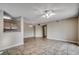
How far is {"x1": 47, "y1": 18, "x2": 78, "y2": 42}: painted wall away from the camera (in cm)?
239

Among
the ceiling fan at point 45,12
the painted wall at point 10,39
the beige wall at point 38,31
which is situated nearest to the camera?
the painted wall at point 10,39

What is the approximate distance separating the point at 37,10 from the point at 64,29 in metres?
0.98

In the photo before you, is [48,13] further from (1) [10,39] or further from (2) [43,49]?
(1) [10,39]

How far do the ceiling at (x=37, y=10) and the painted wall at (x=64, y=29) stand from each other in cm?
17

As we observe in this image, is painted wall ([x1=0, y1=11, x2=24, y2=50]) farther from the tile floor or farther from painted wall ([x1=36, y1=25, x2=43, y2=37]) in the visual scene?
painted wall ([x1=36, y1=25, x2=43, y2=37])

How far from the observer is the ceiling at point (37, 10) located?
219 cm

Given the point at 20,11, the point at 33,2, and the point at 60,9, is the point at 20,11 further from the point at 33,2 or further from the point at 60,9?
the point at 60,9

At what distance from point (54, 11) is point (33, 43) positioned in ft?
3.53

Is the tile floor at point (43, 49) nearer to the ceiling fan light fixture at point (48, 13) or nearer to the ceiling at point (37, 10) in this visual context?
the ceiling at point (37, 10)

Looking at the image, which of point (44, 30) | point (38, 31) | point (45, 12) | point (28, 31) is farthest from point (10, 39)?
point (45, 12)

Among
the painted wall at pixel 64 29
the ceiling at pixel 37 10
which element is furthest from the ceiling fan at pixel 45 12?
the painted wall at pixel 64 29

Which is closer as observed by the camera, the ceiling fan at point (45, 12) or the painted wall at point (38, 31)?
the ceiling fan at point (45, 12)

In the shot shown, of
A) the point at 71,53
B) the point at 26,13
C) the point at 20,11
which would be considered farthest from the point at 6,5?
the point at 71,53

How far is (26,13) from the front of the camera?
7.72ft
